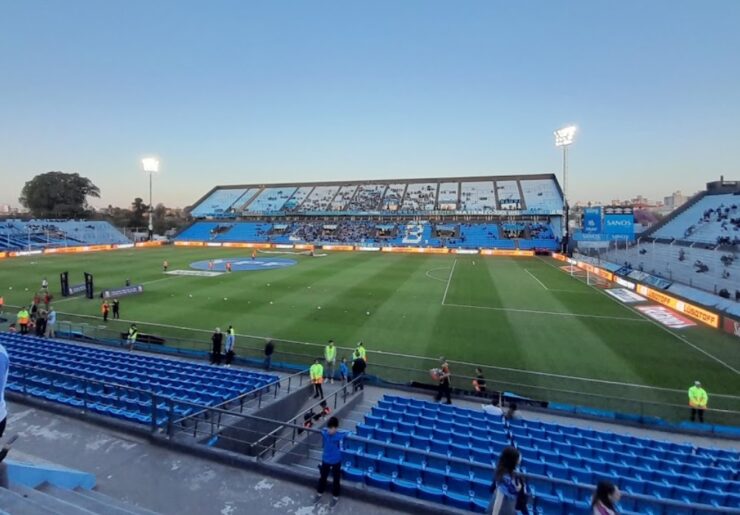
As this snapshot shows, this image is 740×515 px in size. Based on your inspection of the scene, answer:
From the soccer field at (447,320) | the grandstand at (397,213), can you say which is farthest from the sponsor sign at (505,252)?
the soccer field at (447,320)

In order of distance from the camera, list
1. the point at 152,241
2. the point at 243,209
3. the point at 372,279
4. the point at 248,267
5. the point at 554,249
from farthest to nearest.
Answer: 1. the point at 243,209
2. the point at 152,241
3. the point at 554,249
4. the point at 248,267
5. the point at 372,279

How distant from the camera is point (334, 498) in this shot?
20.8 feet

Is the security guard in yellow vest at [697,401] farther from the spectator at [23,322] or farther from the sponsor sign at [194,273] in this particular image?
the sponsor sign at [194,273]

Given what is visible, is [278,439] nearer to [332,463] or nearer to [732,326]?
[332,463]

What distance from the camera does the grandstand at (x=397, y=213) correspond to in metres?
73.2

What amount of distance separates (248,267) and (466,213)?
47.8m

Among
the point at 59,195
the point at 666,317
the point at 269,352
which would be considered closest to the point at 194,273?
the point at 269,352

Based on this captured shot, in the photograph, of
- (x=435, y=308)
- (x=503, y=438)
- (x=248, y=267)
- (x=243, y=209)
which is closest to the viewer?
(x=503, y=438)

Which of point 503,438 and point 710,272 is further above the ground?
point 710,272

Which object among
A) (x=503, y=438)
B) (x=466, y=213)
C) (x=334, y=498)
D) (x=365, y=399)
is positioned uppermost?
(x=466, y=213)

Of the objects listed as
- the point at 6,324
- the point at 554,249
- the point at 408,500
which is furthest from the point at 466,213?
the point at 408,500

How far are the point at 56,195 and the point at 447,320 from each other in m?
109

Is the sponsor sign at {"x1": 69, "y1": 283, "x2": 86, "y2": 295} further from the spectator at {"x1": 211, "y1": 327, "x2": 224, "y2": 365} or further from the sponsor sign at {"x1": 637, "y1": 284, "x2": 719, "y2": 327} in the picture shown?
the sponsor sign at {"x1": 637, "y1": 284, "x2": 719, "y2": 327}

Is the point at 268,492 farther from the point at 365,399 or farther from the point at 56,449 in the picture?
the point at 365,399
